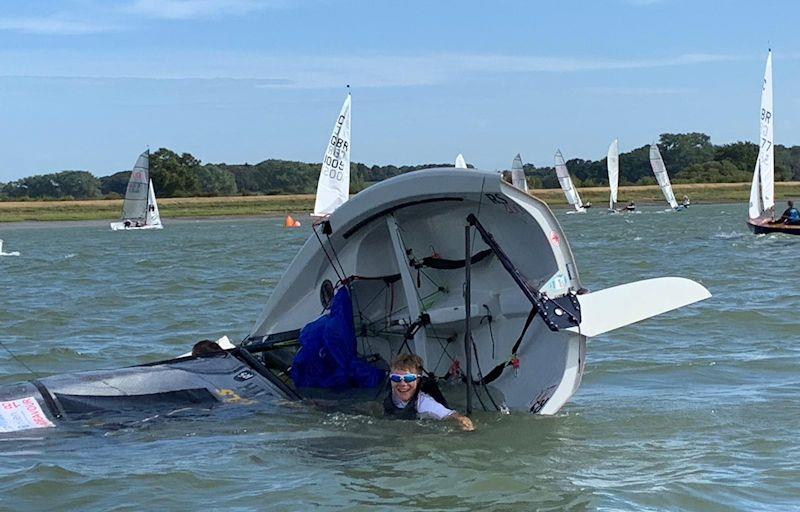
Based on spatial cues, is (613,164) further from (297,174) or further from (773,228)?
(297,174)

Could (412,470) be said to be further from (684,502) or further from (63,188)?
(63,188)

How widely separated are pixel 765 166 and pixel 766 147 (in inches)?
29.6

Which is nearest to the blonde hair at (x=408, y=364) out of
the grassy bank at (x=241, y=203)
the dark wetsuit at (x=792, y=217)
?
the dark wetsuit at (x=792, y=217)

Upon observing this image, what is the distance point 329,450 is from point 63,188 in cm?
10626

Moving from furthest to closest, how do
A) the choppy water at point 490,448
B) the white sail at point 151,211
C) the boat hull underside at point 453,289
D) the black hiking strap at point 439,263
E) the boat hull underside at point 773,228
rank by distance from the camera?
the white sail at point 151,211 < the boat hull underside at point 773,228 < the black hiking strap at point 439,263 < the boat hull underside at point 453,289 < the choppy water at point 490,448

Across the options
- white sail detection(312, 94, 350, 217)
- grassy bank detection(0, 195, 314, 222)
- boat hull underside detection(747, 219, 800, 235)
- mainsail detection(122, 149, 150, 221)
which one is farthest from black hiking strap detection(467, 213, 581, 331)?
grassy bank detection(0, 195, 314, 222)

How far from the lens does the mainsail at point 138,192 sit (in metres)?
53.2

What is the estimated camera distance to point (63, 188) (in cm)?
10875

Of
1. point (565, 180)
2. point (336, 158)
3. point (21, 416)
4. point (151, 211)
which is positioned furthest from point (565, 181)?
point (21, 416)

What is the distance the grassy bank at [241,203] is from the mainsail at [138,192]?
16.8 metres

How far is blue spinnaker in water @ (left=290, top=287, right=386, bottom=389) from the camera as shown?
27.6 feet

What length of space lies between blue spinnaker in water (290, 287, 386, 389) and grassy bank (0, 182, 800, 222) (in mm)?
66143

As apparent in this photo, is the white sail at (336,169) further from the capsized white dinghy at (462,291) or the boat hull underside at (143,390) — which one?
the boat hull underside at (143,390)

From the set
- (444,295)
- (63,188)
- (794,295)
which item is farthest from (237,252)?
(63,188)
